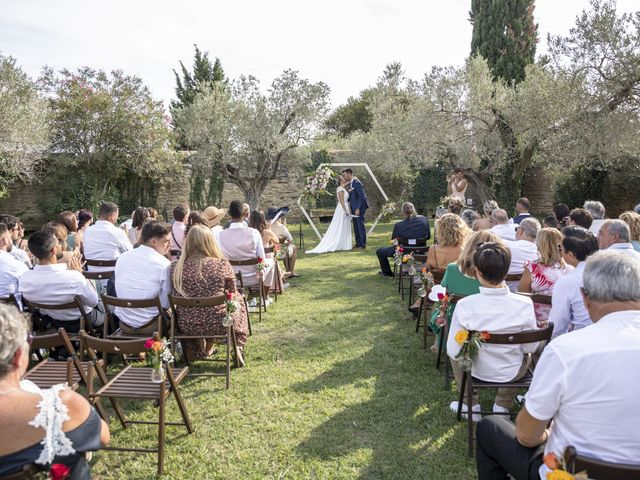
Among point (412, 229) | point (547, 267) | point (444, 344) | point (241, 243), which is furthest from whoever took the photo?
point (412, 229)

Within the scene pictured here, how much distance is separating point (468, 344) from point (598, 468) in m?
1.43

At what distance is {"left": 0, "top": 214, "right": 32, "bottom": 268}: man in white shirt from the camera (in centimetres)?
569

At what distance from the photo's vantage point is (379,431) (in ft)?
11.8

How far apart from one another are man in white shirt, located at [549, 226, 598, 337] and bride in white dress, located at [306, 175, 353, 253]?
894cm

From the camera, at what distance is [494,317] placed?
329 centimetres

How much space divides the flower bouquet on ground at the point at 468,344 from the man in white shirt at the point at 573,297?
811 millimetres

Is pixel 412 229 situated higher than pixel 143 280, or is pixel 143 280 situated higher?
pixel 412 229

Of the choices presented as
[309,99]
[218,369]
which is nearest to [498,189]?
[309,99]

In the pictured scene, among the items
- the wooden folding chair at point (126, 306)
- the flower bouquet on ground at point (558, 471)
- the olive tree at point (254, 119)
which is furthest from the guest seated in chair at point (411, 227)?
the olive tree at point (254, 119)

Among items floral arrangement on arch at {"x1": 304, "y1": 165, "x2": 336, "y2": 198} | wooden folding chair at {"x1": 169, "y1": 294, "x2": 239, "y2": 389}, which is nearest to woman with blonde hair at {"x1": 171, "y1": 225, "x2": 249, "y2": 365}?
wooden folding chair at {"x1": 169, "y1": 294, "x2": 239, "y2": 389}

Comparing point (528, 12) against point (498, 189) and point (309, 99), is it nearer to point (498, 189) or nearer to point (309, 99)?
point (498, 189)

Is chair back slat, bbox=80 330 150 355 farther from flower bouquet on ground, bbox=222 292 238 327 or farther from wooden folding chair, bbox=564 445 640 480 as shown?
wooden folding chair, bbox=564 445 640 480

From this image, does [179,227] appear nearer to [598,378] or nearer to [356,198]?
[356,198]

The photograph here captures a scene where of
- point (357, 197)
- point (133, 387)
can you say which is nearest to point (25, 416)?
point (133, 387)
